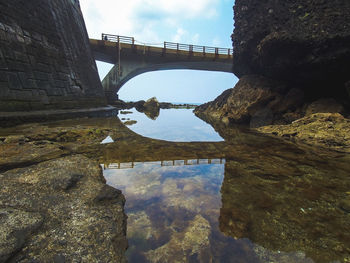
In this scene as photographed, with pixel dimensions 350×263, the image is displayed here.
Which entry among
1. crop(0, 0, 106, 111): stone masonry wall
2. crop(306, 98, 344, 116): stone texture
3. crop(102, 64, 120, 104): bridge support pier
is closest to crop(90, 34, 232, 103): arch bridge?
crop(102, 64, 120, 104): bridge support pier

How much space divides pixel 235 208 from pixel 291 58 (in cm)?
752

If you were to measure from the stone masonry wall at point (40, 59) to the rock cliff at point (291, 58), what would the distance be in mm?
9312

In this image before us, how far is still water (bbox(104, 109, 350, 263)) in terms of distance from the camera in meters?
1.28

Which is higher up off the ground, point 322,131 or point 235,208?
point 322,131

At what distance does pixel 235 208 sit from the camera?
1.76m

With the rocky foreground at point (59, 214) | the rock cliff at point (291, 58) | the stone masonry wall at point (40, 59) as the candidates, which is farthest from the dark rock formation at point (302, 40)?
the stone masonry wall at point (40, 59)

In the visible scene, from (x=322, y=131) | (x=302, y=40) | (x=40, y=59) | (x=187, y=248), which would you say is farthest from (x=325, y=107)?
(x=40, y=59)

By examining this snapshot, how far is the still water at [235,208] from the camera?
4.18 ft

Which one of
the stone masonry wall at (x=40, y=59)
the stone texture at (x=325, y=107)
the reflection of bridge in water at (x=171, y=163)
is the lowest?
the reflection of bridge in water at (x=171, y=163)

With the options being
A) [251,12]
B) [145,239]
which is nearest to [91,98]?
[251,12]

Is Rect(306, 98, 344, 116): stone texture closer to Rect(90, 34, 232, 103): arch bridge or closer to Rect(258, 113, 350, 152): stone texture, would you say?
Rect(258, 113, 350, 152): stone texture

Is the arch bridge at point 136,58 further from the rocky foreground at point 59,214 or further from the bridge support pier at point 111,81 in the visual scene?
the rocky foreground at point 59,214

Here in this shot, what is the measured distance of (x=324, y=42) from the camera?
577cm

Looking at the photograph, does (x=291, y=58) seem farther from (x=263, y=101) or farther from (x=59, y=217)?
(x=59, y=217)
